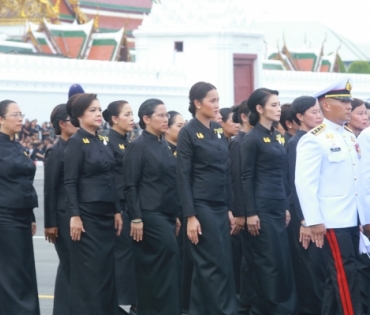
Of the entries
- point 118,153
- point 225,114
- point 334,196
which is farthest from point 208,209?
point 225,114

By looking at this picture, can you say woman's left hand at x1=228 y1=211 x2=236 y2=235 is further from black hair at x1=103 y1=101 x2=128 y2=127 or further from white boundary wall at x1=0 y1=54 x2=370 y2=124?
white boundary wall at x1=0 y1=54 x2=370 y2=124

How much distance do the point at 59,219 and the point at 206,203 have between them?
1262 millimetres

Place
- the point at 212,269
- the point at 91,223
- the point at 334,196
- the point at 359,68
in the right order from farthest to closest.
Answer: the point at 359,68, the point at 91,223, the point at 212,269, the point at 334,196

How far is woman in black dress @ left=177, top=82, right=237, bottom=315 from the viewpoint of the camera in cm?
811

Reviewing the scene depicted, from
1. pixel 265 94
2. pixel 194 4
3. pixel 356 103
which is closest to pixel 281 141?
pixel 265 94

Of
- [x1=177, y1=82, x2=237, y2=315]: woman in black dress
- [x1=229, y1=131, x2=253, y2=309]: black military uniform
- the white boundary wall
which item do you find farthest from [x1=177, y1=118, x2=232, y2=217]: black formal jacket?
the white boundary wall

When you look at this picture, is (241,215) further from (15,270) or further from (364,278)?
(15,270)

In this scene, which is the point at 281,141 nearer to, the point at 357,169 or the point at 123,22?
the point at 357,169

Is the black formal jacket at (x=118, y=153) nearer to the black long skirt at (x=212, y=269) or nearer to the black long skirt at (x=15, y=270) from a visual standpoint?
the black long skirt at (x=15, y=270)

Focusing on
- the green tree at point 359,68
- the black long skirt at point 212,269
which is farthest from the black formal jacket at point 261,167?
the green tree at point 359,68

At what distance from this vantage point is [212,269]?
812 centimetres

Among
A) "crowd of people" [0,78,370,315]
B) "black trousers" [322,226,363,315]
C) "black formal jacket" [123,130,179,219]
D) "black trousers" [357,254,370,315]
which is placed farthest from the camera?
"black formal jacket" [123,130,179,219]

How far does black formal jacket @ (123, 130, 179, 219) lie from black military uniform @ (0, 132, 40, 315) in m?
0.79

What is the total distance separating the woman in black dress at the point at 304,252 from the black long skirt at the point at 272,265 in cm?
18
